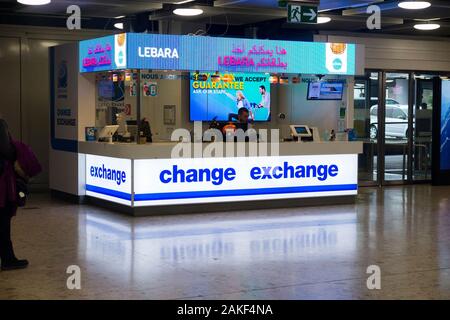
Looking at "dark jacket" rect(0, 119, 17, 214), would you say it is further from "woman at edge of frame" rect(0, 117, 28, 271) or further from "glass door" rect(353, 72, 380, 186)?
"glass door" rect(353, 72, 380, 186)

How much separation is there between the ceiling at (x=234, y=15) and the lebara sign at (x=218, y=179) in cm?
231

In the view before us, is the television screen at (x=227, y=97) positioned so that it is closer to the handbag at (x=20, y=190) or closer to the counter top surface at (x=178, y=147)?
the counter top surface at (x=178, y=147)

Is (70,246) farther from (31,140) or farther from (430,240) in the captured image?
(31,140)

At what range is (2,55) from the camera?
12812 mm

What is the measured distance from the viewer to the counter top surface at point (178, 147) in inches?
395

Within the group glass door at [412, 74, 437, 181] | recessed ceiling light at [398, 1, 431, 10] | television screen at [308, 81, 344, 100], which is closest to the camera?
recessed ceiling light at [398, 1, 431, 10]

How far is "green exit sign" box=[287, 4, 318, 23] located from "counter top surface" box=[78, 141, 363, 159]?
178cm

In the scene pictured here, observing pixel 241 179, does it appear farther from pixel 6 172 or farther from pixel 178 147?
pixel 6 172

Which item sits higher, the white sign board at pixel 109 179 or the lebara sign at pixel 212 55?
the lebara sign at pixel 212 55

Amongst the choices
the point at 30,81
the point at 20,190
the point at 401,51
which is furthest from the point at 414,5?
the point at 20,190

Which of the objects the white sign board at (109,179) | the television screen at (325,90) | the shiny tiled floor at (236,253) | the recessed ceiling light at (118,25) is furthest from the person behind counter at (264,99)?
the white sign board at (109,179)

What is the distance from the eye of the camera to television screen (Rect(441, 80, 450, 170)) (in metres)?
14.7

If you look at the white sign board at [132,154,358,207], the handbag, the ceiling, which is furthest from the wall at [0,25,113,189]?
the handbag

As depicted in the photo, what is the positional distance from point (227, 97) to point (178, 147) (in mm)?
3625
